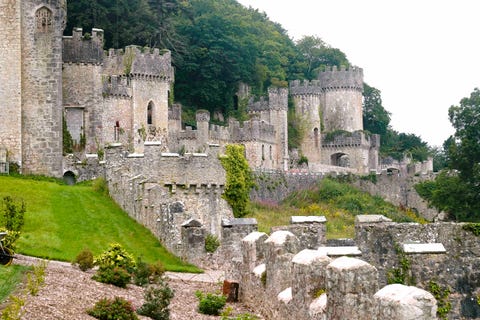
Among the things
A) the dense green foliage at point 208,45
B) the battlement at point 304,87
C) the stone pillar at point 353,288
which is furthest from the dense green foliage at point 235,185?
the battlement at point 304,87

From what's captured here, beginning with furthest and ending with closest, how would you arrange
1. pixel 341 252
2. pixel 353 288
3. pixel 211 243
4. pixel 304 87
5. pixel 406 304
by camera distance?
pixel 304 87, pixel 211 243, pixel 341 252, pixel 353 288, pixel 406 304

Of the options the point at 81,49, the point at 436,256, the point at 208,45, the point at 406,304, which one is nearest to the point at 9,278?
the point at 436,256

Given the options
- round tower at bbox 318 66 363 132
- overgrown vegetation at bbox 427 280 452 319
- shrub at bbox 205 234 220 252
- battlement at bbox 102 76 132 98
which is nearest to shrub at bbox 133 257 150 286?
shrub at bbox 205 234 220 252

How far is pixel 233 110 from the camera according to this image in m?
77.4

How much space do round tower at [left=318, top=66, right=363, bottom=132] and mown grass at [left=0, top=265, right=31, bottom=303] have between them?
68643 millimetres

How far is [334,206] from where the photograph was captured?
6700 centimetres

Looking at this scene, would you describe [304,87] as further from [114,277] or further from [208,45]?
[114,277]

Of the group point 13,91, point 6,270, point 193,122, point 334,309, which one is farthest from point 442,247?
point 193,122

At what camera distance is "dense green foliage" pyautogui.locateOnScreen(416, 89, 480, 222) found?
57.8 metres

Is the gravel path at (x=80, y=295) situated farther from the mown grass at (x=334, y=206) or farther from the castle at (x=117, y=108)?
the mown grass at (x=334, y=206)

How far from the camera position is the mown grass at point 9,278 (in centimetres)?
1694

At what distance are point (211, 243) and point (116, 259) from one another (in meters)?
7.04

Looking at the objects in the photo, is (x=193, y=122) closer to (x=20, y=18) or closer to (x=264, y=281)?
(x=20, y=18)

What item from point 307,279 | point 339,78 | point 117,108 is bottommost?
point 307,279
